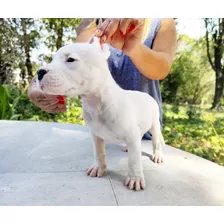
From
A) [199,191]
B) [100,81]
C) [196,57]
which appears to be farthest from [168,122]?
[196,57]

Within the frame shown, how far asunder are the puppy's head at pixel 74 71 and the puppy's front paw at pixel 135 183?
0.37 m

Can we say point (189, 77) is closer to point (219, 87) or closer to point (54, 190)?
point (219, 87)

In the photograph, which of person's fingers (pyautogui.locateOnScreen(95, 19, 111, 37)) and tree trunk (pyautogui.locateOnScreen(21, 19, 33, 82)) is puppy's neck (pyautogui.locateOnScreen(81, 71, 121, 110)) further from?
tree trunk (pyautogui.locateOnScreen(21, 19, 33, 82))

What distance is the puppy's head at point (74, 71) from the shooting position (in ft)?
2.40

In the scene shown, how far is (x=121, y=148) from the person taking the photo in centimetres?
147

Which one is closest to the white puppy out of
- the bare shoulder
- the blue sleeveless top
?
the bare shoulder

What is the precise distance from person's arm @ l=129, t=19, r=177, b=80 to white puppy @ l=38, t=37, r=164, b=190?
19 cm

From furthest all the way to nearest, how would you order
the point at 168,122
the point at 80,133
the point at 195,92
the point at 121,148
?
1. the point at 195,92
2. the point at 168,122
3. the point at 80,133
4. the point at 121,148

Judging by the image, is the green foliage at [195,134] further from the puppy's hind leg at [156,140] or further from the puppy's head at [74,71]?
the puppy's head at [74,71]

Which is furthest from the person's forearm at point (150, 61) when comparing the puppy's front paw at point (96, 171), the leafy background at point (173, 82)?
the leafy background at point (173, 82)

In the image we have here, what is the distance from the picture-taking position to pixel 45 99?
0.88m

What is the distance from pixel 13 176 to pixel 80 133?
2.55 feet

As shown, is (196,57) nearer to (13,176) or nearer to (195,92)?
(195,92)

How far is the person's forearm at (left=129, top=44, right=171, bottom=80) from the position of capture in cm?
110
